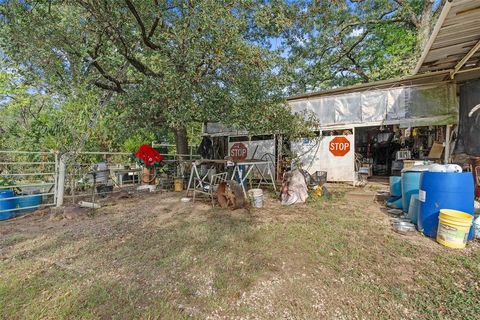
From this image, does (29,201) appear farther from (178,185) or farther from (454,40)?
(454,40)

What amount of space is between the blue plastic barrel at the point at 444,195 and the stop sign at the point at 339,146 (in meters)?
4.46

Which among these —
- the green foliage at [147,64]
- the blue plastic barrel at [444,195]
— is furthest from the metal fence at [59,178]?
the blue plastic barrel at [444,195]

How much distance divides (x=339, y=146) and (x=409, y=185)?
12.4 feet

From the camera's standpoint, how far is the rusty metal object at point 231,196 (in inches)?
186

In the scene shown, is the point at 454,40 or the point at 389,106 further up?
the point at 454,40

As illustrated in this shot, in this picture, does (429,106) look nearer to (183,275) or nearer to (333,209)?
(333,209)

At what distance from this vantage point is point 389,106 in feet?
22.5

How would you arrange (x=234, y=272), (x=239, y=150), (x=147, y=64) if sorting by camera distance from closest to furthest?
1. (x=234, y=272)
2. (x=147, y=64)
3. (x=239, y=150)

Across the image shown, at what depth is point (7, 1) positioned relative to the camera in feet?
18.6

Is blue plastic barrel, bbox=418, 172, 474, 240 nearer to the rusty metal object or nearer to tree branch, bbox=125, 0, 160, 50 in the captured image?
the rusty metal object

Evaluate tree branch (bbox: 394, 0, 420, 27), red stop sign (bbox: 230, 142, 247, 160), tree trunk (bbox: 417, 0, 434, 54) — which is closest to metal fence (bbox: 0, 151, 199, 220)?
red stop sign (bbox: 230, 142, 247, 160)

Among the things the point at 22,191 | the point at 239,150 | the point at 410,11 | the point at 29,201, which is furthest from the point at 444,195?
the point at 410,11

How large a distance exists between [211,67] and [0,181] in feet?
17.4

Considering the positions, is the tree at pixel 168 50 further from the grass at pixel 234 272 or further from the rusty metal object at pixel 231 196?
the grass at pixel 234 272
